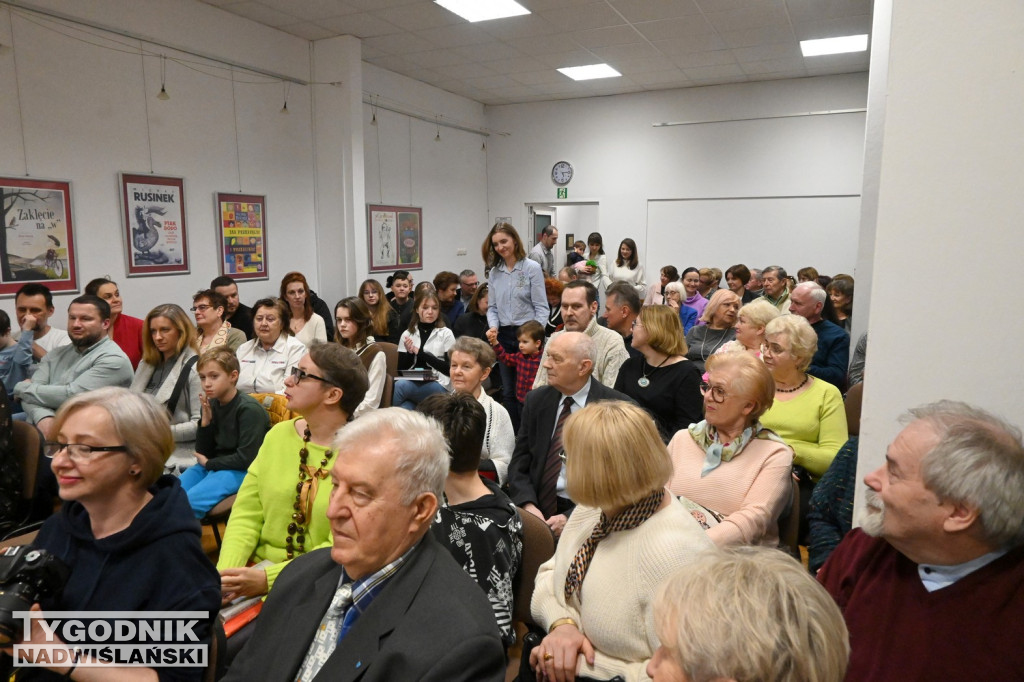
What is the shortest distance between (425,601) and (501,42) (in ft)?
22.4

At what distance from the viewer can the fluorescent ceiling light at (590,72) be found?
316 inches

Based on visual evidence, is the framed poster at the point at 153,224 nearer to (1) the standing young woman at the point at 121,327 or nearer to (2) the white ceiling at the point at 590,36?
(1) the standing young woman at the point at 121,327

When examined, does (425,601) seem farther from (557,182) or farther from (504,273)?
(557,182)

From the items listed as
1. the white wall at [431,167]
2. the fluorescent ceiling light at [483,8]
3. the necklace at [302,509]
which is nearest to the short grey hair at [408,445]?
the necklace at [302,509]

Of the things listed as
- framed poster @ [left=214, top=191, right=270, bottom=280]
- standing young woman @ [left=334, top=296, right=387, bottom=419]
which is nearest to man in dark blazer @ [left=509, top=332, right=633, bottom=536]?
standing young woman @ [left=334, top=296, right=387, bottom=419]

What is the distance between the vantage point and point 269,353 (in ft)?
13.9

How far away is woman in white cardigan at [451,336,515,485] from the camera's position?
2.96m

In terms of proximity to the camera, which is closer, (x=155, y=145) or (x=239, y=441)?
(x=239, y=441)

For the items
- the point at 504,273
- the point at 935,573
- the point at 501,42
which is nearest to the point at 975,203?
the point at 935,573

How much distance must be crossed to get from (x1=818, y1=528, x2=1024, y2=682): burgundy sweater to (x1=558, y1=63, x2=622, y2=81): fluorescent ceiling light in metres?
7.62

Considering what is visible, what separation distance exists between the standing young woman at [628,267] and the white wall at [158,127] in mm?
4279

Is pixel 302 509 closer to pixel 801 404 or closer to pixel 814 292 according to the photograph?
pixel 801 404

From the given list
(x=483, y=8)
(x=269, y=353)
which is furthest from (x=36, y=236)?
(x=483, y=8)

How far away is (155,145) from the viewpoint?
18.2 ft
